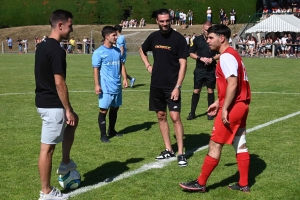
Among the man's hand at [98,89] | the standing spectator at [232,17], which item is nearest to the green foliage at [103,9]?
the standing spectator at [232,17]

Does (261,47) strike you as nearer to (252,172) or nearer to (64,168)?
(252,172)

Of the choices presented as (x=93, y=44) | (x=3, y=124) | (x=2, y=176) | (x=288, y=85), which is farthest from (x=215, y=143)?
(x=93, y=44)

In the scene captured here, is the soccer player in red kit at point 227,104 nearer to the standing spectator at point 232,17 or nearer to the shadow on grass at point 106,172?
the shadow on grass at point 106,172

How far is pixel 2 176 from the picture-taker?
7.05 meters

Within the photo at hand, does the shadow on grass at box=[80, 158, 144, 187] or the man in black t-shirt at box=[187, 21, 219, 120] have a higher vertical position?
the man in black t-shirt at box=[187, 21, 219, 120]

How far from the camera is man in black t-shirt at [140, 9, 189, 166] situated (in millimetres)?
7543

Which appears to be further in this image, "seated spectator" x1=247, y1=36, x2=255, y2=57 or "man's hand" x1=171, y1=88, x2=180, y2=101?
"seated spectator" x1=247, y1=36, x2=255, y2=57

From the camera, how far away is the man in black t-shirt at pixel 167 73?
754 centimetres

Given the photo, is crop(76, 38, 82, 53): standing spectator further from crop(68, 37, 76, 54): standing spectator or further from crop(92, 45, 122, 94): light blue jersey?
crop(92, 45, 122, 94): light blue jersey

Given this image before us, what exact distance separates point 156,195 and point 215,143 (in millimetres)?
989

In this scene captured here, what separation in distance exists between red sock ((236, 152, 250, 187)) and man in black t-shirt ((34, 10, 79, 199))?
2.13 meters

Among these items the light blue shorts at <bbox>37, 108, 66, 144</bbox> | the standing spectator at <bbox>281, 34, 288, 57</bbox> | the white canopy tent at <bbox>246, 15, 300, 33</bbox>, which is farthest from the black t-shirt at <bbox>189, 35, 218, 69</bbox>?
the white canopy tent at <bbox>246, 15, 300, 33</bbox>

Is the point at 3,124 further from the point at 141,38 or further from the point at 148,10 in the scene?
the point at 148,10

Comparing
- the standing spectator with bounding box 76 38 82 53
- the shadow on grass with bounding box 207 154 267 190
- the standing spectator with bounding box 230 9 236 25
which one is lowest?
the shadow on grass with bounding box 207 154 267 190
